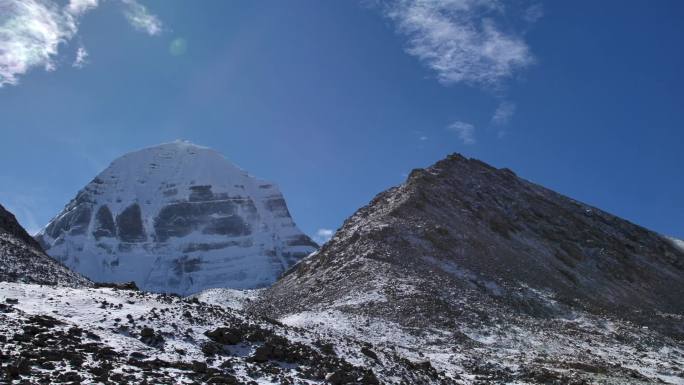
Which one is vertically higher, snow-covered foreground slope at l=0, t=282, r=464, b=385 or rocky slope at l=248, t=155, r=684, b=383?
rocky slope at l=248, t=155, r=684, b=383

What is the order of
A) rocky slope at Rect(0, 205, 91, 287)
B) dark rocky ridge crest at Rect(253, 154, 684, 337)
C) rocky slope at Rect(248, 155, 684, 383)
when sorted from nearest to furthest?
rocky slope at Rect(248, 155, 684, 383) → rocky slope at Rect(0, 205, 91, 287) → dark rocky ridge crest at Rect(253, 154, 684, 337)

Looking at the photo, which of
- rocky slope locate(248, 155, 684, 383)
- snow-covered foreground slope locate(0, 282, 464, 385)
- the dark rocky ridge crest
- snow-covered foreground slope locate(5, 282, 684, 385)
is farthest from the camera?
the dark rocky ridge crest

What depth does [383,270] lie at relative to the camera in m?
51.9

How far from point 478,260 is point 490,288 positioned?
6239mm

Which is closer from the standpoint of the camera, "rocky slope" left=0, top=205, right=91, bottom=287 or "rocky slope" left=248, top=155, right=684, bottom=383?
"rocky slope" left=248, top=155, right=684, bottom=383

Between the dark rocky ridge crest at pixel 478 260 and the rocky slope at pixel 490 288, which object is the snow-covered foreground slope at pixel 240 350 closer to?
the rocky slope at pixel 490 288

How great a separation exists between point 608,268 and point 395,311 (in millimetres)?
44144

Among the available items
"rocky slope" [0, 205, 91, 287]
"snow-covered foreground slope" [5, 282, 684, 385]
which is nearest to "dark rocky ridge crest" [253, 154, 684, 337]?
Answer: "snow-covered foreground slope" [5, 282, 684, 385]

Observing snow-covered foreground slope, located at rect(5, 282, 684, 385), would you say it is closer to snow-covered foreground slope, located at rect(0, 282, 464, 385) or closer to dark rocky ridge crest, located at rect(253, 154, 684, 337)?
snow-covered foreground slope, located at rect(0, 282, 464, 385)

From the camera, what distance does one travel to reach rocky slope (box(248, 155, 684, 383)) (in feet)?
124

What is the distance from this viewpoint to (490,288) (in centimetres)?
5309

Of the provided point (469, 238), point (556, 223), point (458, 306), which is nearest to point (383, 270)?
point (458, 306)

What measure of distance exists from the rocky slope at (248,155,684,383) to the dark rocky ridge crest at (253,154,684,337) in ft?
0.71

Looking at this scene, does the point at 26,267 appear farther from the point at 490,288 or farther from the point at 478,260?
the point at 478,260
